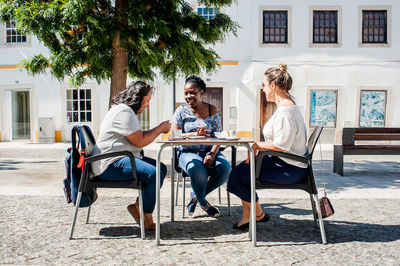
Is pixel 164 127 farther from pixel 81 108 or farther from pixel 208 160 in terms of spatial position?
pixel 81 108

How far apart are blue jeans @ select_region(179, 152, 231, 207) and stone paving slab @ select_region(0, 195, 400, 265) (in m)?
0.33

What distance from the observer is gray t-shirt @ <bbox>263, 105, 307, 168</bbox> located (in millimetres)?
3395

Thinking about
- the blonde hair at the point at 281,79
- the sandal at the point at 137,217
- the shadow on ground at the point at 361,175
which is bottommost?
the shadow on ground at the point at 361,175

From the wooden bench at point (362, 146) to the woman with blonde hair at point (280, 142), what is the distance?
4.39m

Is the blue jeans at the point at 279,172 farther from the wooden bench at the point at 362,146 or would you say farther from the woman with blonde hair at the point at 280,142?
the wooden bench at the point at 362,146

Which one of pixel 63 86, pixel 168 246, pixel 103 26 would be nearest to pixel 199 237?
pixel 168 246

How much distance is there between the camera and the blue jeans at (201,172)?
3902 mm

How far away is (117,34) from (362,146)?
191 inches

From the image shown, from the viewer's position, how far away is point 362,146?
7590 millimetres

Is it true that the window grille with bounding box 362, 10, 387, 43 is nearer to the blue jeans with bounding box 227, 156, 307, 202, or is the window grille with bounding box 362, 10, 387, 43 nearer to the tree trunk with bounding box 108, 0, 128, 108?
the tree trunk with bounding box 108, 0, 128, 108

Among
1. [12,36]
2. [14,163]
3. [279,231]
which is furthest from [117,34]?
[12,36]

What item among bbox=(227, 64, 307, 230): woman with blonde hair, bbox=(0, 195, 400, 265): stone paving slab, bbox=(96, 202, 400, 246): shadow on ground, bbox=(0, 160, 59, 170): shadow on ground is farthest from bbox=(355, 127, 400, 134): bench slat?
bbox=(0, 160, 59, 170): shadow on ground

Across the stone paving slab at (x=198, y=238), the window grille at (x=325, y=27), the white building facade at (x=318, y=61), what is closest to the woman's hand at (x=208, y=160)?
the stone paving slab at (x=198, y=238)

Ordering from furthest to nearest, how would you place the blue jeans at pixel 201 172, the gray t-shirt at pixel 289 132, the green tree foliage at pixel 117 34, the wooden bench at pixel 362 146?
the wooden bench at pixel 362 146, the green tree foliage at pixel 117 34, the blue jeans at pixel 201 172, the gray t-shirt at pixel 289 132
